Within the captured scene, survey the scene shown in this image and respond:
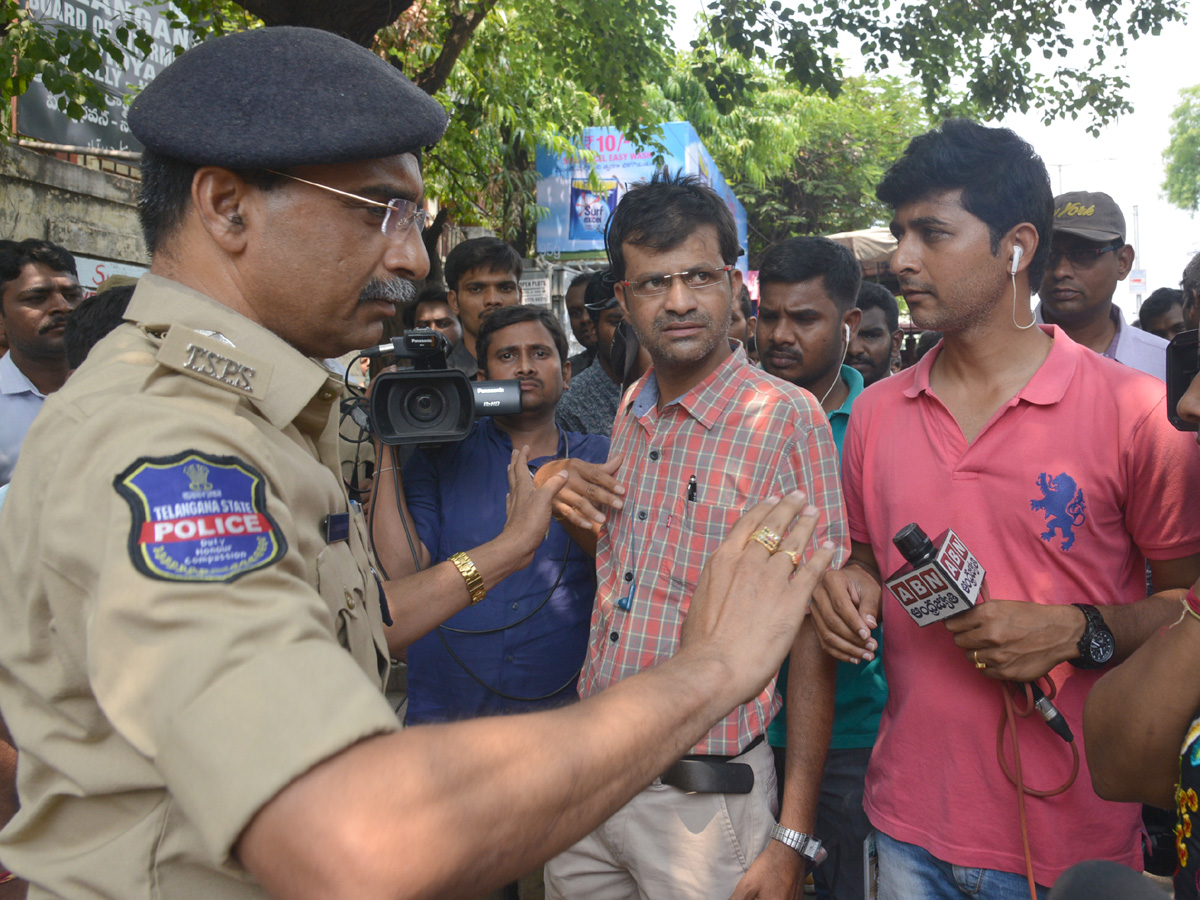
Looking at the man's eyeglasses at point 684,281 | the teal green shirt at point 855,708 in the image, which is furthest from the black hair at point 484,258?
the teal green shirt at point 855,708

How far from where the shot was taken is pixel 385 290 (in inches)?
56.7

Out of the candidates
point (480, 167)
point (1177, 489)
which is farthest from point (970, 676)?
point (480, 167)

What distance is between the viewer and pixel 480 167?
9.95m

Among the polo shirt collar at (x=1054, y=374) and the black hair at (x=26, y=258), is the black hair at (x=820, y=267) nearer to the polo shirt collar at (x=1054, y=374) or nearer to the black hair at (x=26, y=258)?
the polo shirt collar at (x=1054, y=374)

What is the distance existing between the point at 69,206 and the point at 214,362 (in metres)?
7.41

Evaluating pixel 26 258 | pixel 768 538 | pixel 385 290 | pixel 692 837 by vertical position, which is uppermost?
pixel 385 290

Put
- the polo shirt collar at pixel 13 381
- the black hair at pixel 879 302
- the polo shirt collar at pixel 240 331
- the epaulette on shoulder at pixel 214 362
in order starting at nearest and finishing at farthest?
1. the epaulette on shoulder at pixel 214 362
2. the polo shirt collar at pixel 240 331
3. the polo shirt collar at pixel 13 381
4. the black hair at pixel 879 302

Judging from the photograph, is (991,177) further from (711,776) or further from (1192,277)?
(711,776)

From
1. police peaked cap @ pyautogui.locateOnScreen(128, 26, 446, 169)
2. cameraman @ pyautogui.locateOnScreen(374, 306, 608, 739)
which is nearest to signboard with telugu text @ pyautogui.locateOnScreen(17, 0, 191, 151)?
cameraman @ pyautogui.locateOnScreen(374, 306, 608, 739)

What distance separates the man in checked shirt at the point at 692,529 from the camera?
2012 mm

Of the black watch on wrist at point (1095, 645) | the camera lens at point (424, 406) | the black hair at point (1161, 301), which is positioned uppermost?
the black hair at point (1161, 301)

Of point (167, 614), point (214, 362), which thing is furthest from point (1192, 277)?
point (167, 614)

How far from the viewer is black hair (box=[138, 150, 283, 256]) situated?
129 centimetres

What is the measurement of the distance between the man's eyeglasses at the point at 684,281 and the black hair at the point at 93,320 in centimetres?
140
